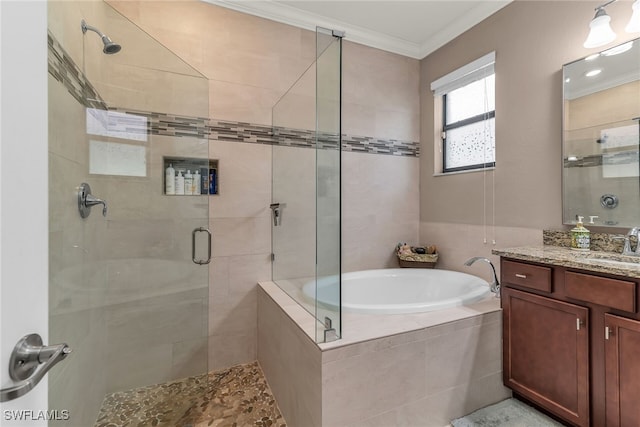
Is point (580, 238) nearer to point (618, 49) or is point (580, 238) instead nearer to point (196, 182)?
point (618, 49)

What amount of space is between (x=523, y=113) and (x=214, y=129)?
2298 mm

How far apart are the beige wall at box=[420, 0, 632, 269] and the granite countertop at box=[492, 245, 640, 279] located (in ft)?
1.22

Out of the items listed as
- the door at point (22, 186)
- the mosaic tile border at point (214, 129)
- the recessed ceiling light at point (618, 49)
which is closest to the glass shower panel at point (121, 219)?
the mosaic tile border at point (214, 129)

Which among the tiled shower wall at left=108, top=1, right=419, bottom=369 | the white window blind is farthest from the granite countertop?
the white window blind

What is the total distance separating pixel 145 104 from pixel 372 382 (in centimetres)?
197

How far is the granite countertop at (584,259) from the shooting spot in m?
Result: 1.21

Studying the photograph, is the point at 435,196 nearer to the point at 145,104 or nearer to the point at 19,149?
the point at 145,104

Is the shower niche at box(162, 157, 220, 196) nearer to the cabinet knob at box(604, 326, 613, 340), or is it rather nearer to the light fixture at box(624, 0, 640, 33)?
the cabinet knob at box(604, 326, 613, 340)

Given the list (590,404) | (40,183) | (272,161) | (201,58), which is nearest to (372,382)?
(590,404)

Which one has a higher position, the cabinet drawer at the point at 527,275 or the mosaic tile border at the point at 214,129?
the mosaic tile border at the point at 214,129

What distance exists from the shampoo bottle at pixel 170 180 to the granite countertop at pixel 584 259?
→ 205 cm

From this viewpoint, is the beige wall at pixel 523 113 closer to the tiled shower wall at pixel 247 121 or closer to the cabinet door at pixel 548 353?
the cabinet door at pixel 548 353

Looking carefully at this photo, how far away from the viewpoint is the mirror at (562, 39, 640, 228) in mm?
1542

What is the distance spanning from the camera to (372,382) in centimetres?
133
